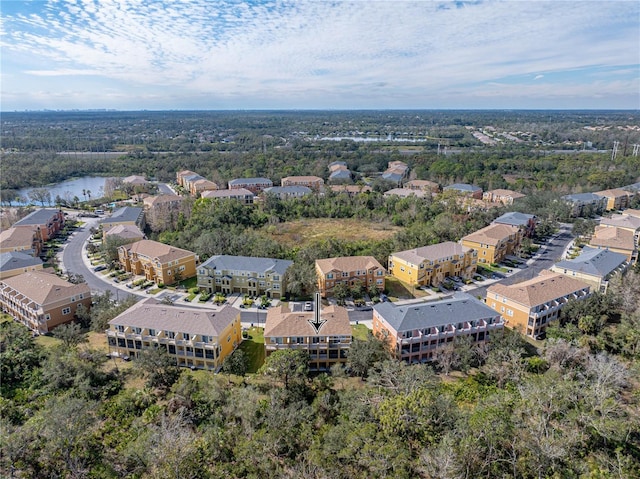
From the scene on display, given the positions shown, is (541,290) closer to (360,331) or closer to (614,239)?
(360,331)

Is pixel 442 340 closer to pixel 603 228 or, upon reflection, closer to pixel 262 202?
pixel 603 228

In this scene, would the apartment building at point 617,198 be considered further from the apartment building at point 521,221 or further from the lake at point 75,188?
the lake at point 75,188

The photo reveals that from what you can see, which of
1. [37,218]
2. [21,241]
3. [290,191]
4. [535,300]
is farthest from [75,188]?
[535,300]

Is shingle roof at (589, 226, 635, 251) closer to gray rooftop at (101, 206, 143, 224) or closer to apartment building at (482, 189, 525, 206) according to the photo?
apartment building at (482, 189, 525, 206)

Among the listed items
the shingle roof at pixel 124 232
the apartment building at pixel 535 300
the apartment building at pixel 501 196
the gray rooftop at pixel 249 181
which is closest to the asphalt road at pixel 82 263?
the shingle roof at pixel 124 232

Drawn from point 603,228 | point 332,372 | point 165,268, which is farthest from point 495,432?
point 603,228

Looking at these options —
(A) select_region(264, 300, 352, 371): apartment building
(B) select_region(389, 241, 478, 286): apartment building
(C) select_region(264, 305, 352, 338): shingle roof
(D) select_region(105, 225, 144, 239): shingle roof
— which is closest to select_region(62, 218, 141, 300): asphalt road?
(D) select_region(105, 225, 144, 239): shingle roof

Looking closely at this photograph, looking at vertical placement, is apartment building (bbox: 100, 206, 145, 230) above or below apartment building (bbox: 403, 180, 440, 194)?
below
